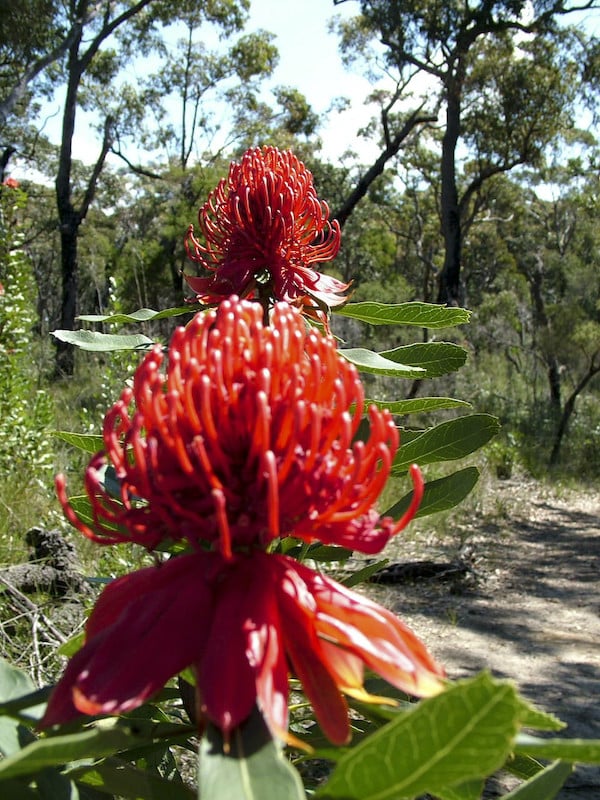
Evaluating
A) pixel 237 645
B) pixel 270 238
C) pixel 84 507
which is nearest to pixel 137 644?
pixel 237 645

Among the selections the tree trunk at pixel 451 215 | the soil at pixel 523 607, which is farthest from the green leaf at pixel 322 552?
the tree trunk at pixel 451 215

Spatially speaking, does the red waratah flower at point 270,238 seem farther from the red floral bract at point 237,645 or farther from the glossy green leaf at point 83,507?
the red floral bract at point 237,645

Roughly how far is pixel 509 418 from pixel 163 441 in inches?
492

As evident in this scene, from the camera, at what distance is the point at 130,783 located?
0.79m

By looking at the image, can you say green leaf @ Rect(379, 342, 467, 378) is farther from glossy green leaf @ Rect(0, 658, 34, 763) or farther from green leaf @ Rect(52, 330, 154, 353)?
glossy green leaf @ Rect(0, 658, 34, 763)

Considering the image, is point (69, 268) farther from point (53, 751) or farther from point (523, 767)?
point (53, 751)

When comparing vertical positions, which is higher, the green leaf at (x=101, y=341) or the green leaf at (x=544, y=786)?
the green leaf at (x=101, y=341)

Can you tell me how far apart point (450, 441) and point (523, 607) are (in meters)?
4.89

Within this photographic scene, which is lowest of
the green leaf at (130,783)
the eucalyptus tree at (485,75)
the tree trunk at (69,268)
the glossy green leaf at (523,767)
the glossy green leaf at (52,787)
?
the glossy green leaf at (523,767)

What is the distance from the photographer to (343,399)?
0.71 m

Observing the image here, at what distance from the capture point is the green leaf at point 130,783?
0.78 meters

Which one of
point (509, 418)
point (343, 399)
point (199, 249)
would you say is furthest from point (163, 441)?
point (509, 418)

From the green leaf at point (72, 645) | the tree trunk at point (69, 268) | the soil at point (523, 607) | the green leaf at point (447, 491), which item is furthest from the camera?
the tree trunk at point (69, 268)

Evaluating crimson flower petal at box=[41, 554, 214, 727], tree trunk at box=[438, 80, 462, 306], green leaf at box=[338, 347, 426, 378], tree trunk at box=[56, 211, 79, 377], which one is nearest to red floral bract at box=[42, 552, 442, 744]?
crimson flower petal at box=[41, 554, 214, 727]
